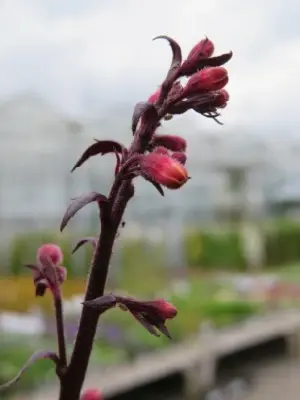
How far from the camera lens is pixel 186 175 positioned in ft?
1.29

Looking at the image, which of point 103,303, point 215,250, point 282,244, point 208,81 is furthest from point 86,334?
point 282,244

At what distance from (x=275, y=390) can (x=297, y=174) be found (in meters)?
9.07

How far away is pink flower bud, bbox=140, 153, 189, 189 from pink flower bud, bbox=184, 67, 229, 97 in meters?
0.04

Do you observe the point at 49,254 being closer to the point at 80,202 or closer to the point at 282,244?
the point at 80,202

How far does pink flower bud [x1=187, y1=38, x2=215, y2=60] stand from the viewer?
0.42 meters

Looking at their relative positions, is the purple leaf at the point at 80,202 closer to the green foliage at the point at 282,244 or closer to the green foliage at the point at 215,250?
the green foliage at the point at 215,250

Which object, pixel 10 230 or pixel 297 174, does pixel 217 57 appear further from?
pixel 297 174

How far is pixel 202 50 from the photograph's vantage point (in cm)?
43

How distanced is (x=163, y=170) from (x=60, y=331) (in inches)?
4.3

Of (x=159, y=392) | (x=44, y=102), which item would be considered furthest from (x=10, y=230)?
(x=159, y=392)

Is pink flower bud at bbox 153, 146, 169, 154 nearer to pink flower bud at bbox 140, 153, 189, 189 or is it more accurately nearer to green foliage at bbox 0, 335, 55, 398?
pink flower bud at bbox 140, 153, 189, 189

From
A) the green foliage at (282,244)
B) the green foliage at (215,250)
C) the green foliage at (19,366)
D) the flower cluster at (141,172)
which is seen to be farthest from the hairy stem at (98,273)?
the green foliage at (282,244)

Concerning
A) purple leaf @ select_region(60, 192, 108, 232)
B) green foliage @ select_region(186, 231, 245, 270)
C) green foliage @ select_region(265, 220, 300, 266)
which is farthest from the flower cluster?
green foliage @ select_region(265, 220, 300, 266)

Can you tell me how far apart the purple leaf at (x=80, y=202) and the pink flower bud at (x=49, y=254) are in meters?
0.09
